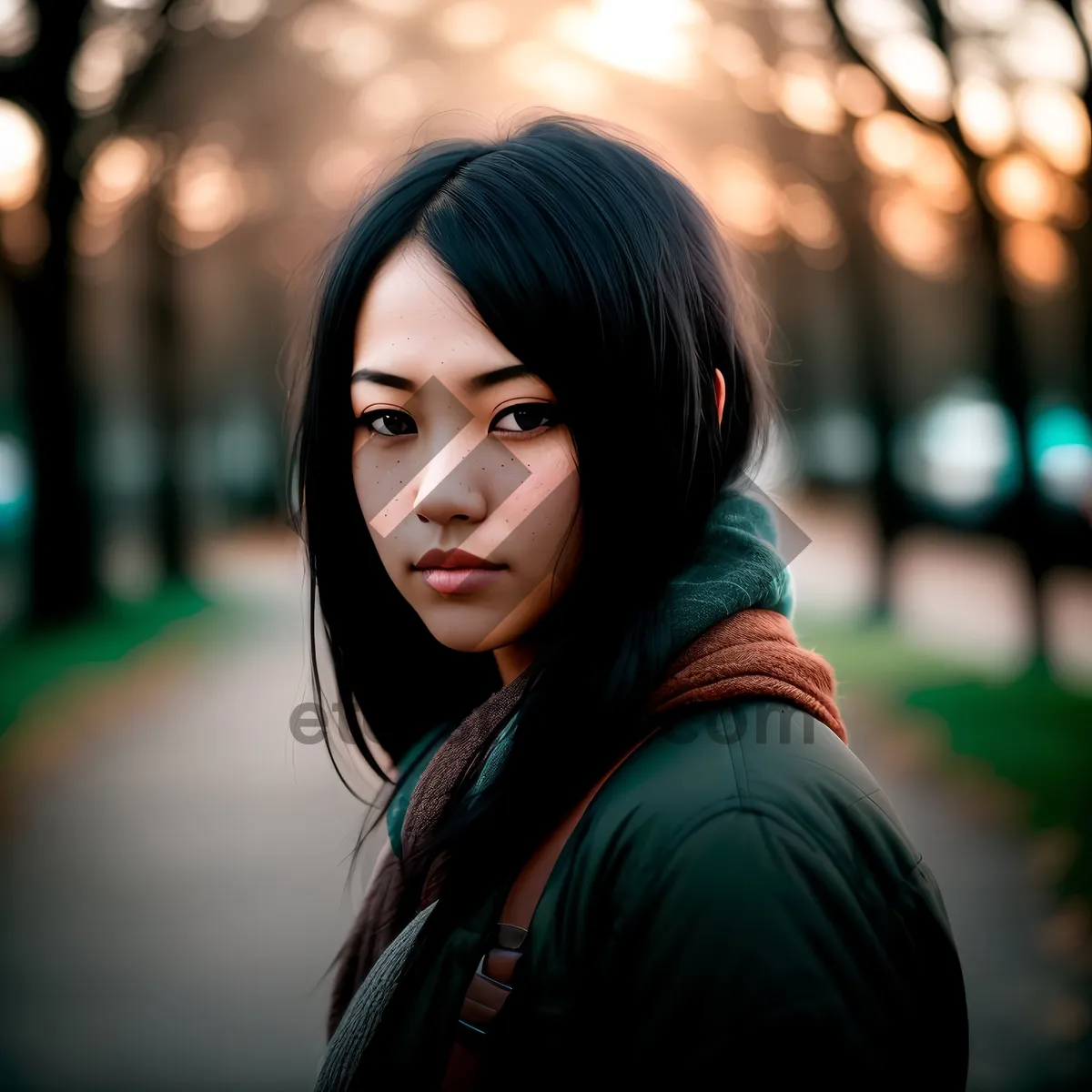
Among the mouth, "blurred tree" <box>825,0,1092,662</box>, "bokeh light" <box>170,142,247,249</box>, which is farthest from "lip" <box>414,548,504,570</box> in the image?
"bokeh light" <box>170,142,247,249</box>

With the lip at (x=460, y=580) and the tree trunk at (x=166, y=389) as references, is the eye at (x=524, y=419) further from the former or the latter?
the tree trunk at (x=166, y=389)

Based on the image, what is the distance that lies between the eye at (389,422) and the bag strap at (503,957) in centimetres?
65

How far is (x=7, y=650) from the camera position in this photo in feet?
35.9

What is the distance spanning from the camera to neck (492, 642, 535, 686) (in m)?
1.87

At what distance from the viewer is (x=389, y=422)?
5.80 ft

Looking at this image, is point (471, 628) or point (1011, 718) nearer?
point (471, 628)

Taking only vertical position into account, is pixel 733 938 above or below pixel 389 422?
below

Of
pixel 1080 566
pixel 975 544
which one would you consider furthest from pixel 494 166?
pixel 975 544

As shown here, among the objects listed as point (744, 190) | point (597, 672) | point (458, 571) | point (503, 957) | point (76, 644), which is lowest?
point (76, 644)

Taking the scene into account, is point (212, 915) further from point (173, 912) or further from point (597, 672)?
point (597, 672)

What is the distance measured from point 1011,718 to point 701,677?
750 centimetres

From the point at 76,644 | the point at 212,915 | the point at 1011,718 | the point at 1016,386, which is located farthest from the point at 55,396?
the point at 1011,718

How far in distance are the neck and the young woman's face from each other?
17cm

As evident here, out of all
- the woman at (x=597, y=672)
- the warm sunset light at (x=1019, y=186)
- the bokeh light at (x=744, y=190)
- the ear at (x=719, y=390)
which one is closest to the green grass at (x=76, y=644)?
the woman at (x=597, y=672)
